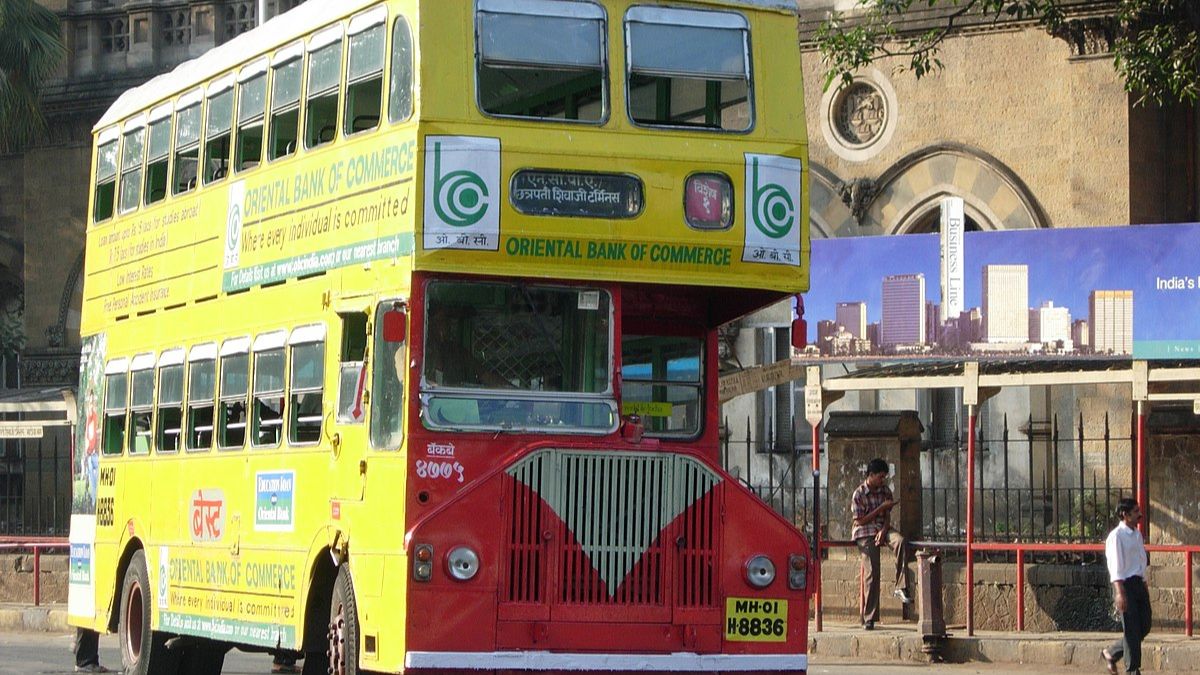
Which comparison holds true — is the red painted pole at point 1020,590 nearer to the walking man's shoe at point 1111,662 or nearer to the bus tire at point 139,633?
the walking man's shoe at point 1111,662

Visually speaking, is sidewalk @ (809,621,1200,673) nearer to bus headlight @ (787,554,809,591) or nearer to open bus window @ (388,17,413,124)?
bus headlight @ (787,554,809,591)

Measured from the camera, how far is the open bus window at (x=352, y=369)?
1362 cm

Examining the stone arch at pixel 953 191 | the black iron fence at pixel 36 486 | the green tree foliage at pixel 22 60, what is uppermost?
the green tree foliage at pixel 22 60

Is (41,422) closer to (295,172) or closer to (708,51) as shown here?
(295,172)

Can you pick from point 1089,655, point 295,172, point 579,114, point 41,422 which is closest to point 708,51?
point 579,114

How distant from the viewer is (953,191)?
26.7m

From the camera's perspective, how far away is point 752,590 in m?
13.2

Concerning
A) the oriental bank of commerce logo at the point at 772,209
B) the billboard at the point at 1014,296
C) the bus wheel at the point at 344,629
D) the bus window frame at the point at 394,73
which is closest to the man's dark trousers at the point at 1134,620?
the billboard at the point at 1014,296

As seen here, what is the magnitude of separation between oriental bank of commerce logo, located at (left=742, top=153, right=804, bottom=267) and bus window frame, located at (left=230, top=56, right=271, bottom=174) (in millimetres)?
3803

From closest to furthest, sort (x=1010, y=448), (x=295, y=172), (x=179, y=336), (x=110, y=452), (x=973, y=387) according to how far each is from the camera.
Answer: (x=295, y=172), (x=179, y=336), (x=110, y=452), (x=973, y=387), (x=1010, y=448)

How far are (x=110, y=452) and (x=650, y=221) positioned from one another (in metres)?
7.13

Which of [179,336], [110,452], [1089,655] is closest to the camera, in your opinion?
[179,336]

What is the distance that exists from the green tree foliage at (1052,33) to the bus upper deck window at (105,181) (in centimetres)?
820

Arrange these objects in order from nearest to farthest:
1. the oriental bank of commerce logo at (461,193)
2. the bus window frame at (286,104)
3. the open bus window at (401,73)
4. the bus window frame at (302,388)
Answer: the oriental bank of commerce logo at (461,193), the open bus window at (401,73), the bus window frame at (302,388), the bus window frame at (286,104)
